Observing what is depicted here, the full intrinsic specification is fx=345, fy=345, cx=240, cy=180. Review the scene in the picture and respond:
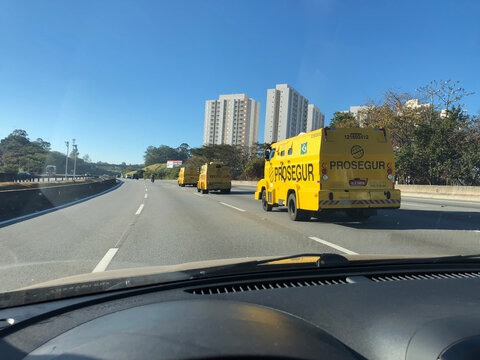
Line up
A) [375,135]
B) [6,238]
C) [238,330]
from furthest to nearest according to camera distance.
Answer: [375,135]
[6,238]
[238,330]

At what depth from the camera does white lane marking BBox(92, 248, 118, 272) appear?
5312 millimetres

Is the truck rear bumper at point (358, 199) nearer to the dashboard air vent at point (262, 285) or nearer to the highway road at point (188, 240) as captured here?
the highway road at point (188, 240)

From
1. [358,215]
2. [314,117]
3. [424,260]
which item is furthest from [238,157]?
[424,260]

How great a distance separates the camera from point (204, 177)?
28500 mm

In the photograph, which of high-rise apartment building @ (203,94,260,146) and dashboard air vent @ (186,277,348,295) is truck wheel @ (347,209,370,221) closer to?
dashboard air vent @ (186,277,348,295)

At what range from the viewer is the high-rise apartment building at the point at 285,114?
86812 millimetres

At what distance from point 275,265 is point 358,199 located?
761 cm

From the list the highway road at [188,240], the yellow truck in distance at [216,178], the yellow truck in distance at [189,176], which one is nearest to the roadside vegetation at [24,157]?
the yellow truck in distance at [189,176]

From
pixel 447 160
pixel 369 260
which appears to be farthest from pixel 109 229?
pixel 447 160

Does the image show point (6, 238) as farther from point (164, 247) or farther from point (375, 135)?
point (375, 135)

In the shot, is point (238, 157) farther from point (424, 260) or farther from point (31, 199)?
point (424, 260)

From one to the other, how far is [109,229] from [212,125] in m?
112

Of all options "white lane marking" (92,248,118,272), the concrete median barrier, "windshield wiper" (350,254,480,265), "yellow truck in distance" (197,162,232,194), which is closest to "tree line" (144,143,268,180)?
"yellow truck in distance" (197,162,232,194)

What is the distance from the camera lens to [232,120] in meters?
114
